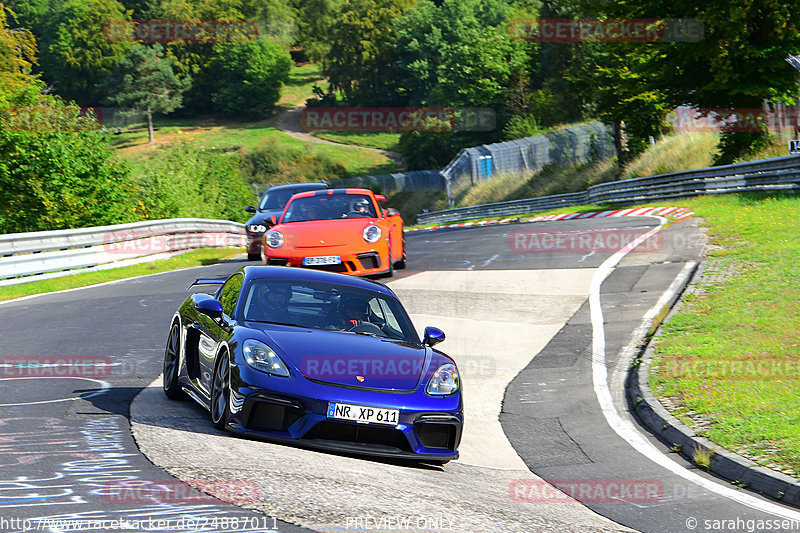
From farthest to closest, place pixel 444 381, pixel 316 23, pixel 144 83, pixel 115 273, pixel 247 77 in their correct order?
pixel 316 23 → pixel 247 77 → pixel 144 83 → pixel 115 273 → pixel 444 381

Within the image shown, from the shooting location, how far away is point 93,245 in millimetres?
21750

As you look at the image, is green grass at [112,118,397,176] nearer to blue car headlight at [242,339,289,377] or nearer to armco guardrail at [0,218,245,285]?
armco guardrail at [0,218,245,285]

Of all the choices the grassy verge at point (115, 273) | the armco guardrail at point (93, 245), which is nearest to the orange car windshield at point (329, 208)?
the grassy verge at point (115, 273)

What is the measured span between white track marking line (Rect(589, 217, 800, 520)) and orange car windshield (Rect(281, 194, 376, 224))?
423cm

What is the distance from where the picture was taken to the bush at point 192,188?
115 feet

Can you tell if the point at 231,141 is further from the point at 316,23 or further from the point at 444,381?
the point at 444,381

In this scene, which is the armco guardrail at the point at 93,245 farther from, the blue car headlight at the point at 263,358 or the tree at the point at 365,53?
the tree at the point at 365,53

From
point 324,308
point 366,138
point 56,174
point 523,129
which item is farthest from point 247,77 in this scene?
point 324,308

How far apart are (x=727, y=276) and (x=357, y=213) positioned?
20.4 ft

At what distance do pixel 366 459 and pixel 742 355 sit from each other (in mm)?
5031

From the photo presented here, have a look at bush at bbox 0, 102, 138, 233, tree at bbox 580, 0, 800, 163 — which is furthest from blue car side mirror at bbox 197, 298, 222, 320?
tree at bbox 580, 0, 800, 163

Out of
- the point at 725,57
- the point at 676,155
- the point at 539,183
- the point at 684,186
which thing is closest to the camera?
the point at 725,57

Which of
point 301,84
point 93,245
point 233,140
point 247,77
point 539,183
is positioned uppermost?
point 247,77

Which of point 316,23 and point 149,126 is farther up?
point 316,23
